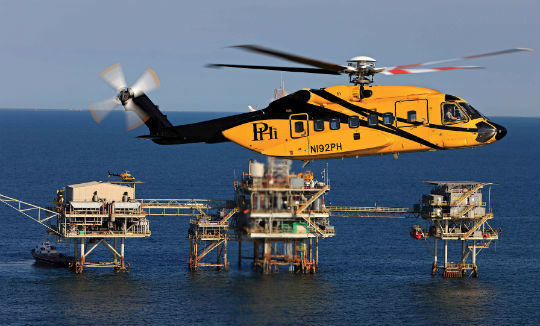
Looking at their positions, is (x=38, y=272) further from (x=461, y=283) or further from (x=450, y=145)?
(x=450, y=145)

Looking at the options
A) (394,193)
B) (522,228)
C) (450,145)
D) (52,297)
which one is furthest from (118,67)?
(394,193)

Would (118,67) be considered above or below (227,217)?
above

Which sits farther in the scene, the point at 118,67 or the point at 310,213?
the point at 310,213

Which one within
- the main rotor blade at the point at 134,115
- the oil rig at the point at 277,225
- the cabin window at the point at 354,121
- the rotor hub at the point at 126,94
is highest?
the rotor hub at the point at 126,94

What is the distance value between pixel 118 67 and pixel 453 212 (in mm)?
49528

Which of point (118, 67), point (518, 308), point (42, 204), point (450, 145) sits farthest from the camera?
point (42, 204)

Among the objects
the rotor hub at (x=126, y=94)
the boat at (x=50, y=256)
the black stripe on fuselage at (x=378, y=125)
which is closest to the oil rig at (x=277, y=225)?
the boat at (x=50, y=256)

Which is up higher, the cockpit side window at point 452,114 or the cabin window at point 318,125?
the cockpit side window at point 452,114

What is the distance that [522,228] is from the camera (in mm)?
136500

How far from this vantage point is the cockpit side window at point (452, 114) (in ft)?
165

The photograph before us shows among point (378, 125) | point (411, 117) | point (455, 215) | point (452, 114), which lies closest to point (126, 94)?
point (378, 125)

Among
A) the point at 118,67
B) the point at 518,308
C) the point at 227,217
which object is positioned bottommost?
the point at 518,308

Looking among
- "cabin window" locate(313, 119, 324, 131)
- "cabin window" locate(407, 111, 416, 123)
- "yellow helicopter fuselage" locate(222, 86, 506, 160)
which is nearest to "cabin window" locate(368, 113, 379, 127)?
"yellow helicopter fuselage" locate(222, 86, 506, 160)

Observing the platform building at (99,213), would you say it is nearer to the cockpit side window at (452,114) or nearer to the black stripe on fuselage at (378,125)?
the black stripe on fuselage at (378,125)
